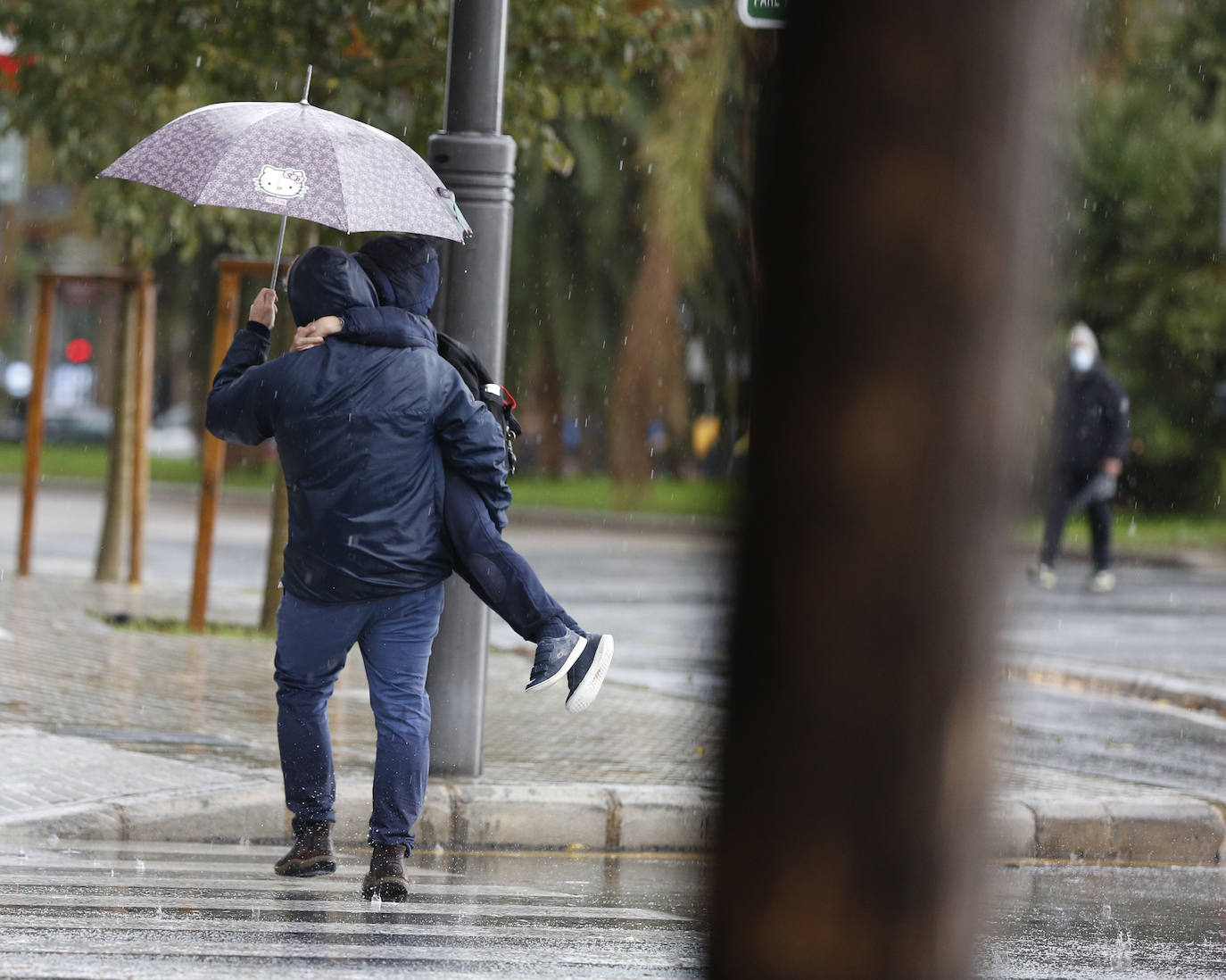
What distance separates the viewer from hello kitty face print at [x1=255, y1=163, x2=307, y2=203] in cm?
550

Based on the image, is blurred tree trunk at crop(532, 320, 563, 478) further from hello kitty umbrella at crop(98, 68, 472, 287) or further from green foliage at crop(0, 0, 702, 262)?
hello kitty umbrella at crop(98, 68, 472, 287)

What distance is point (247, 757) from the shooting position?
6.84m

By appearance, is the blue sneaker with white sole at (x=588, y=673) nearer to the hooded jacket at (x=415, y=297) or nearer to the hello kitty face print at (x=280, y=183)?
the hooded jacket at (x=415, y=297)

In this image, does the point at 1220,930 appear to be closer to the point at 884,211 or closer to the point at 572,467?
the point at 884,211

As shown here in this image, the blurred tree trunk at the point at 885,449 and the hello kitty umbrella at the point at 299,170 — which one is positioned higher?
the hello kitty umbrella at the point at 299,170

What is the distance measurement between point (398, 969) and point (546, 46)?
718 centimetres

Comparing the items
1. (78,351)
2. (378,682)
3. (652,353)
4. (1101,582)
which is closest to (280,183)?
(378,682)

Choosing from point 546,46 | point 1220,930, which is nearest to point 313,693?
point 1220,930

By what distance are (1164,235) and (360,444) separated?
23.3 metres

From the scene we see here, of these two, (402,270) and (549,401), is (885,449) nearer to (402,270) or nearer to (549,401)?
(402,270)

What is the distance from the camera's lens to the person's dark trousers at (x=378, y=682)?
16.7ft

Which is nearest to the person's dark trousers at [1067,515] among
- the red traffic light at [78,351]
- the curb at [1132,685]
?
the curb at [1132,685]

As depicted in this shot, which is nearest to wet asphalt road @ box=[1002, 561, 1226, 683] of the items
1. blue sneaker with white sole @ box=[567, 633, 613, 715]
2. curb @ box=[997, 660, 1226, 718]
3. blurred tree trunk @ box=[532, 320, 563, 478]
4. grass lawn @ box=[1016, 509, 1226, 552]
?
curb @ box=[997, 660, 1226, 718]

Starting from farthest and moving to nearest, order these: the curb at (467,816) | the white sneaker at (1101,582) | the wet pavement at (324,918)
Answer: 1. the white sneaker at (1101,582)
2. the curb at (467,816)
3. the wet pavement at (324,918)
